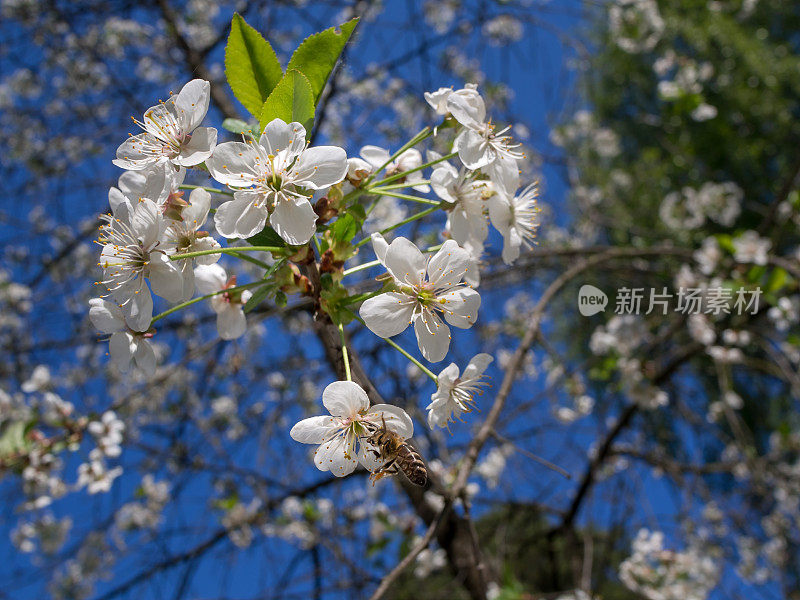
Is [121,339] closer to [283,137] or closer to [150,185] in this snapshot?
[150,185]

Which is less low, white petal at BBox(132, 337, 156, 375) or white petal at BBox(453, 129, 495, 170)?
white petal at BBox(453, 129, 495, 170)

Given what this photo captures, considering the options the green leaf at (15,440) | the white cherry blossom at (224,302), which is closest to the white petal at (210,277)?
the white cherry blossom at (224,302)

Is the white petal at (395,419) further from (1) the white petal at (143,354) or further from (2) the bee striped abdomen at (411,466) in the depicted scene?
(1) the white petal at (143,354)

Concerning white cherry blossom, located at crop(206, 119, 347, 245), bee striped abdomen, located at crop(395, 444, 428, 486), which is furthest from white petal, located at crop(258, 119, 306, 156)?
bee striped abdomen, located at crop(395, 444, 428, 486)

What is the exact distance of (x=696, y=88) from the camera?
2.77 m

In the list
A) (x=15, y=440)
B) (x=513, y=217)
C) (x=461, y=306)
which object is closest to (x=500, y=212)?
(x=513, y=217)

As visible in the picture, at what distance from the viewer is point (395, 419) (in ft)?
1.85

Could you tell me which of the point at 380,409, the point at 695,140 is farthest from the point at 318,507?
the point at 695,140

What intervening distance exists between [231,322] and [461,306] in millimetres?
298

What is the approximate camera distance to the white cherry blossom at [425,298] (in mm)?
568

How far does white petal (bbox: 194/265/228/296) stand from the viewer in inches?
28.2

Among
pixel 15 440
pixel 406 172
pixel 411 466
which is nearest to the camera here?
pixel 411 466

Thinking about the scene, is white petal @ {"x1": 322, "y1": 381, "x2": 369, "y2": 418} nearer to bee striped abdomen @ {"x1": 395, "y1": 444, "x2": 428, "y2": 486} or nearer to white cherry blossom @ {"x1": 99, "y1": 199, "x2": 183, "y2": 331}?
bee striped abdomen @ {"x1": 395, "y1": 444, "x2": 428, "y2": 486}

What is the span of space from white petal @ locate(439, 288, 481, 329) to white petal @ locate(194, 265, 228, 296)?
0.29m
